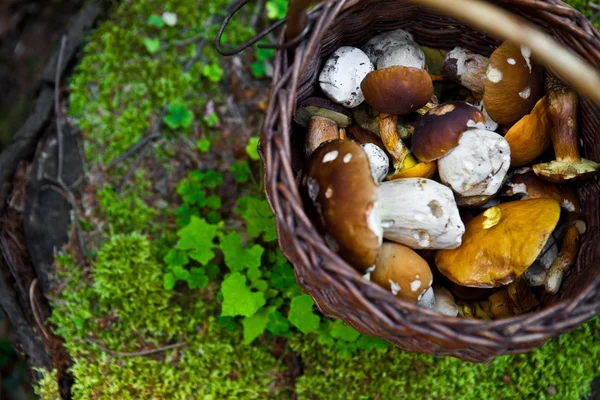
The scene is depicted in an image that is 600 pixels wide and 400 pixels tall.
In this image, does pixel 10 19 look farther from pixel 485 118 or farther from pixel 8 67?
pixel 485 118

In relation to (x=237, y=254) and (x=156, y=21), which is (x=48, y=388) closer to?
(x=237, y=254)

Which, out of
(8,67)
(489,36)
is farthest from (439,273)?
(8,67)

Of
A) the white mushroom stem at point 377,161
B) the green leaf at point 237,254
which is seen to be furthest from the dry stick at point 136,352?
the white mushroom stem at point 377,161

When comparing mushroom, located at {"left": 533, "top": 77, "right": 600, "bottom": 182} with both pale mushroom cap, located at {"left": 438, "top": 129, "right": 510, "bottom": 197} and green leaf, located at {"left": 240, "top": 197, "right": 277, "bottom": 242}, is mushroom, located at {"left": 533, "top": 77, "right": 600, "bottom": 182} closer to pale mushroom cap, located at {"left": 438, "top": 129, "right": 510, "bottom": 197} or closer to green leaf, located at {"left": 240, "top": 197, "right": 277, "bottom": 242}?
pale mushroom cap, located at {"left": 438, "top": 129, "right": 510, "bottom": 197}

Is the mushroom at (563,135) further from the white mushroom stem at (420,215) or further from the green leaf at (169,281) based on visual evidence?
the green leaf at (169,281)

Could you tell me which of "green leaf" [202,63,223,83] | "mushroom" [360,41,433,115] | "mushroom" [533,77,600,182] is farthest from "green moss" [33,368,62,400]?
"mushroom" [533,77,600,182]

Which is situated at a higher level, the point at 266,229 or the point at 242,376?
the point at 266,229

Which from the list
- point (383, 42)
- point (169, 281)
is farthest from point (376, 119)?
point (169, 281)

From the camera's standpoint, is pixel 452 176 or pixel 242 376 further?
pixel 242 376
